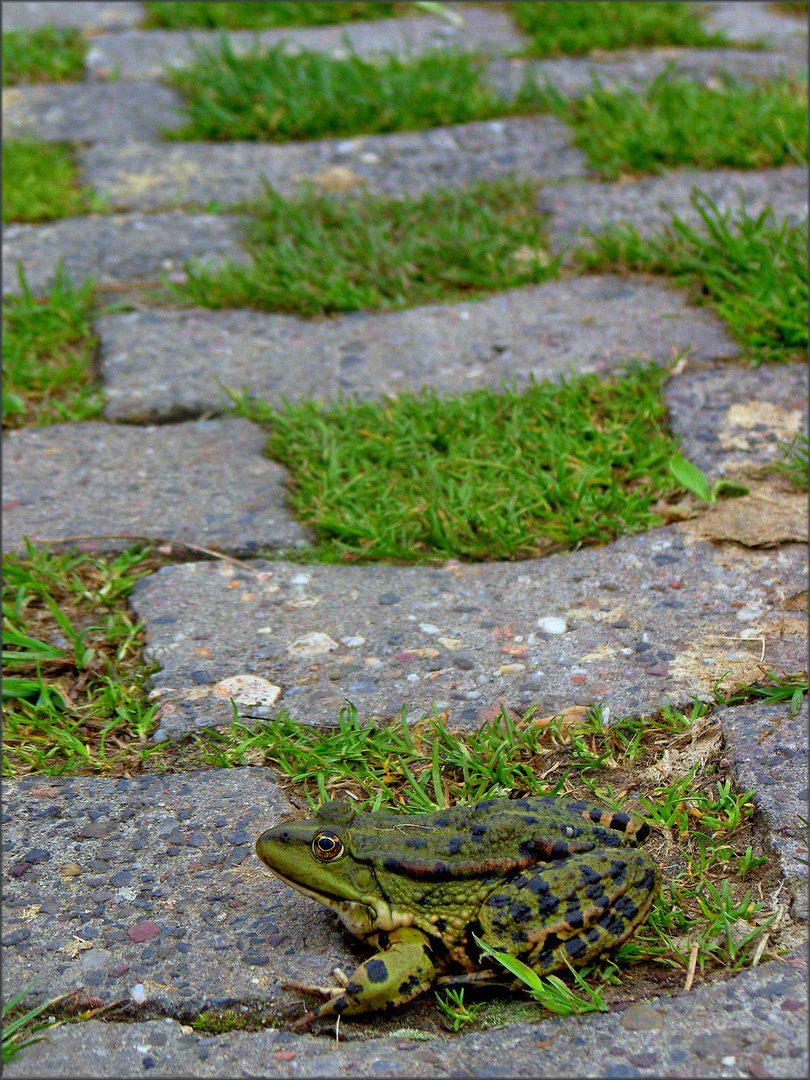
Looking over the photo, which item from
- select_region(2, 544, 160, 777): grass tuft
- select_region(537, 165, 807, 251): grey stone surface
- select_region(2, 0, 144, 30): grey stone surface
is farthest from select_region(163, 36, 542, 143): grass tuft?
select_region(2, 544, 160, 777): grass tuft

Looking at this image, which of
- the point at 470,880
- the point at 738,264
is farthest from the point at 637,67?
the point at 470,880

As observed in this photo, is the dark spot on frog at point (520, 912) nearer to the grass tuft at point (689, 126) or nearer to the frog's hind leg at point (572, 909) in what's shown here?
the frog's hind leg at point (572, 909)

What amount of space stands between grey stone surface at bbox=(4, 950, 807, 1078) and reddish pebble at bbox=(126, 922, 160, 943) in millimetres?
156

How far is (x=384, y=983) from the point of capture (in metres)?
1.53

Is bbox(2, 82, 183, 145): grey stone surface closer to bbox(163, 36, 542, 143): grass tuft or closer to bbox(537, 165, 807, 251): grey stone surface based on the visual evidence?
bbox(163, 36, 542, 143): grass tuft

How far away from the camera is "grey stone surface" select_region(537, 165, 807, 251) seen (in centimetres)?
384

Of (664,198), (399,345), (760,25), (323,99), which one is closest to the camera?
(399,345)

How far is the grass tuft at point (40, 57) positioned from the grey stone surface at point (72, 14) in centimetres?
21

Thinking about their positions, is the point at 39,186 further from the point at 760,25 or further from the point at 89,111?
the point at 760,25

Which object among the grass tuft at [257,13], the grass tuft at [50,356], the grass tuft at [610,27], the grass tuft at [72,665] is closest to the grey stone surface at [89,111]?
the grass tuft at [257,13]

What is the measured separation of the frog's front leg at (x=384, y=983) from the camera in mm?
1518

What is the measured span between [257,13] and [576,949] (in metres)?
5.26

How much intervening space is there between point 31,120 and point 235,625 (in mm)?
3408

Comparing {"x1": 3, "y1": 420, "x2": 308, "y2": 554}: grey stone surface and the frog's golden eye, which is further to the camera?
{"x1": 3, "y1": 420, "x2": 308, "y2": 554}: grey stone surface
